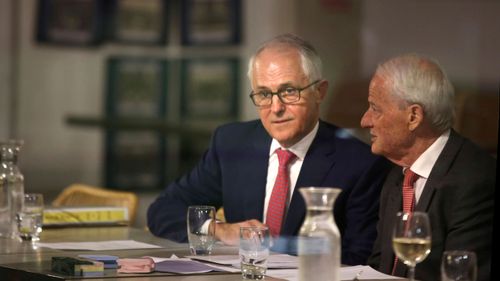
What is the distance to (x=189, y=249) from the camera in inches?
142

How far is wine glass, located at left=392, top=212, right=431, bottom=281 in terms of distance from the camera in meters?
2.59

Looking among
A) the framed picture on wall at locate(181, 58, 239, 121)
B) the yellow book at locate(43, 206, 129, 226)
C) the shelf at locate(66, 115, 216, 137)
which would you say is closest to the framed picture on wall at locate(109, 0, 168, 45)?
the framed picture on wall at locate(181, 58, 239, 121)

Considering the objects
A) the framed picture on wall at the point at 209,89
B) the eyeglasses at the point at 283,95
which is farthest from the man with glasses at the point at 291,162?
the framed picture on wall at the point at 209,89

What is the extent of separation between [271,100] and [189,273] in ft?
4.05

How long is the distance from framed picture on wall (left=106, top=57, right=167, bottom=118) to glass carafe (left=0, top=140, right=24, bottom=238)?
3509 millimetres

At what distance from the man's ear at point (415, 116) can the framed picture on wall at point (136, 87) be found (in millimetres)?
4109

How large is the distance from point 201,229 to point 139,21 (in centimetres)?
438

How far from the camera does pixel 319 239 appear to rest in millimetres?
2492

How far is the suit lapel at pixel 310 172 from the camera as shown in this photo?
13.3 feet

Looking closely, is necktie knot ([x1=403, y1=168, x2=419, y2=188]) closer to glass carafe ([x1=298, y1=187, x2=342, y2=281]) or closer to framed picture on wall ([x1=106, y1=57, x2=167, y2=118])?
glass carafe ([x1=298, y1=187, x2=342, y2=281])

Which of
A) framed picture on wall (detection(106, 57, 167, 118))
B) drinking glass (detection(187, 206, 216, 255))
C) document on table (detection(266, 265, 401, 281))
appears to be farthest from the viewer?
framed picture on wall (detection(106, 57, 167, 118))

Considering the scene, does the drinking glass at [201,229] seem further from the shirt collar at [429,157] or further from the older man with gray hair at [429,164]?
the shirt collar at [429,157]

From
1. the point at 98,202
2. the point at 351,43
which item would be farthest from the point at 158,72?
the point at 98,202

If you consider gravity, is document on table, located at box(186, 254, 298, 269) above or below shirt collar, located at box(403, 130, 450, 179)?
below
